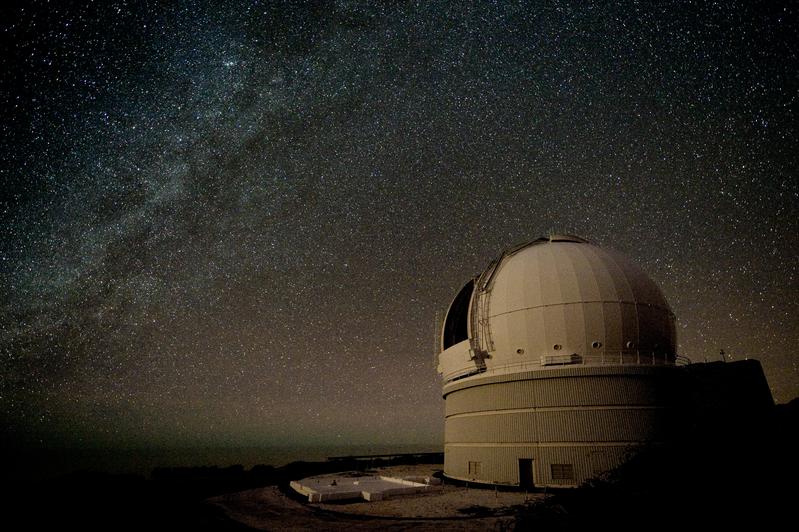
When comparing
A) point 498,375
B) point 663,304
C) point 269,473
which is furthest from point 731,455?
point 269,473

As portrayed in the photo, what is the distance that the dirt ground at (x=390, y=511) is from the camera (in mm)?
10406

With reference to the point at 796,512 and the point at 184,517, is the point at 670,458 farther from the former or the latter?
the point at 184,517

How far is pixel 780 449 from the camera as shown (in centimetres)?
668

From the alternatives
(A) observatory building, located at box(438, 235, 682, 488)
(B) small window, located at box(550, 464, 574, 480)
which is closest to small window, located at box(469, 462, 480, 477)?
(A) observatory building, located at box(438, 235, 682, 488)

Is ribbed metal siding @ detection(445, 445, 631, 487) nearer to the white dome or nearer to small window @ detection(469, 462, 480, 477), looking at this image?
small window @ detection(469, 462, 480, 477)

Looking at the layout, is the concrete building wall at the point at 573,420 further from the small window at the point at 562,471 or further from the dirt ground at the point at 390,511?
the dirt ground at the point at 390,511

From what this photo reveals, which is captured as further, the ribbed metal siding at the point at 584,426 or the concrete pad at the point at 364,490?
the ribbed metal siding at the point at 584,426

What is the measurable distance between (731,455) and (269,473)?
20461 millimetres

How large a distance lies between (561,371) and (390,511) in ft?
25.2

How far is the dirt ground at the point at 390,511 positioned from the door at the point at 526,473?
74 cm

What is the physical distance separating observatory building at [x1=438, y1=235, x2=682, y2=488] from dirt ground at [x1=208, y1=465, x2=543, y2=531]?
66.0 inches

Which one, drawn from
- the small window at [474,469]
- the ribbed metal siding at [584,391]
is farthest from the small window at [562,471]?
the small window at [474,469]

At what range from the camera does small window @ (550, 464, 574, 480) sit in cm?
1398

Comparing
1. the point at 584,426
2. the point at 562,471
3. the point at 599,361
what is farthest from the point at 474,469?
the point at 599,361
